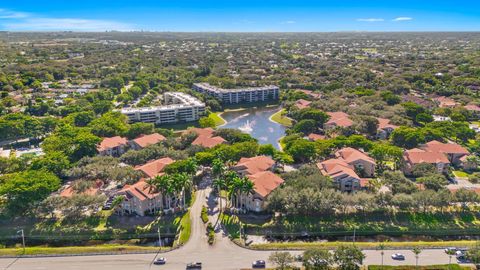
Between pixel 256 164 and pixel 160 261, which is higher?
pixel 256 164

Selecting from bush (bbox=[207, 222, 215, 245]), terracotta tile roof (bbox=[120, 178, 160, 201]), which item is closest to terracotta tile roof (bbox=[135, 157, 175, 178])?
terracotta tile roof (bbox=[120, 178, 160, 201])

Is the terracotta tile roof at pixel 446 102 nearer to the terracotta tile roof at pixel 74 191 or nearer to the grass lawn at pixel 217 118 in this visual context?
the grass lawn at pixel 217 118

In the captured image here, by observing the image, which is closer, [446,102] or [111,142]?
[111,142]

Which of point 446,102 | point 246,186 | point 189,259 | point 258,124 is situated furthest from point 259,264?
point 446,102

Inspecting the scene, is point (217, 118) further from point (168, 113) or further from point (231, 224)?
point (231, 224)

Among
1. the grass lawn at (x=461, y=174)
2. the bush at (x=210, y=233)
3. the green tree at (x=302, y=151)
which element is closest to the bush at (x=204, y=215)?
the bush at (x=210, y=233)
